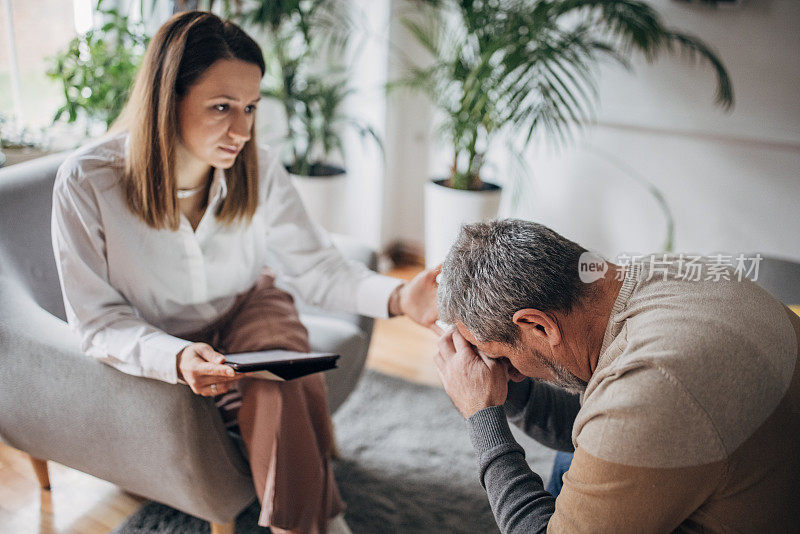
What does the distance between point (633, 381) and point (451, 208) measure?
185 cm

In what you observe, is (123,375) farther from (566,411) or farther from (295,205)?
(566,411)

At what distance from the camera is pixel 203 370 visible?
1228mm

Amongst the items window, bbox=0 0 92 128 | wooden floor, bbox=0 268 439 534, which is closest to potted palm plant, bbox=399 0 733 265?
window, bbox=0 0 92 128

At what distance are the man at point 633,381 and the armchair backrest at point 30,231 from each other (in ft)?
3.21

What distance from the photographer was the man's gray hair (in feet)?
3.10

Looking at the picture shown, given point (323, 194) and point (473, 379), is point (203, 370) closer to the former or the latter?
point (473, 379)

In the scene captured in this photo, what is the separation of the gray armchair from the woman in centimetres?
4

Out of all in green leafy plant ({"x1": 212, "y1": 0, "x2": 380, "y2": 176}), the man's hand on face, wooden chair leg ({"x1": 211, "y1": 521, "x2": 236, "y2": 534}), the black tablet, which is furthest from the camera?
green leafy plant ({"x1": 212, "y1": 0, "x2": 380, "y2": 176})

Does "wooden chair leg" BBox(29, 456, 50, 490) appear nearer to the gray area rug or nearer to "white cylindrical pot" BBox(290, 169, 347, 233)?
the gray area rug

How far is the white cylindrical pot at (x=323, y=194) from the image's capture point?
2.68 metres

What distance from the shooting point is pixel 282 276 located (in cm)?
177

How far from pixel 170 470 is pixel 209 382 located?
198 millimetres

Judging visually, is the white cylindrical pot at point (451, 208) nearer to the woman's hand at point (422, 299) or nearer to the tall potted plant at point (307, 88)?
the tall potted plant at point (307, 88)

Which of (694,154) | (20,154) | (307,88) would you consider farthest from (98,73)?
(694,154)
